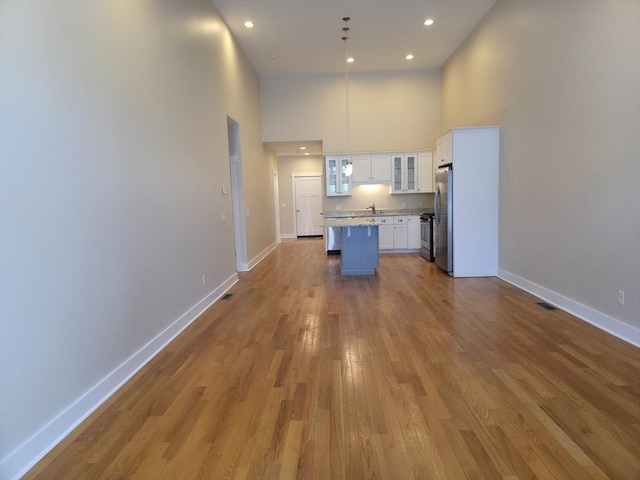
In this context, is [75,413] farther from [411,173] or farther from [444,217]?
[411,173]

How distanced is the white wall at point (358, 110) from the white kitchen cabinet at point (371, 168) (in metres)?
0.27

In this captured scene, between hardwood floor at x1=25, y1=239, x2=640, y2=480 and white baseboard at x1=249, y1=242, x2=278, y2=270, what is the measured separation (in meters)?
2.85

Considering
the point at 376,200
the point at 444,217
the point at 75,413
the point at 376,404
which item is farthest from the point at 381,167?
the point at 75,413

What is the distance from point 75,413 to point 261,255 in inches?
216

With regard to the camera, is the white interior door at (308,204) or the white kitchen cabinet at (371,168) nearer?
the white kitchen cabinet at (371,168)

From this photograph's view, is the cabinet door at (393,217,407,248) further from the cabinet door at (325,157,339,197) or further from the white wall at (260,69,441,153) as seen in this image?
the white wall at (260,69,441,153)

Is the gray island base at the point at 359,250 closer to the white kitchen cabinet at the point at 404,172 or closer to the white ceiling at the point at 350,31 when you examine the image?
the white kitchen cabinet at the point at 404,172

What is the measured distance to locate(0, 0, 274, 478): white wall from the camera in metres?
1.69

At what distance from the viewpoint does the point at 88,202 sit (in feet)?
7.21

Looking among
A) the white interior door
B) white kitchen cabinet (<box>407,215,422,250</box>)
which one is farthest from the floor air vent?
the white interior door

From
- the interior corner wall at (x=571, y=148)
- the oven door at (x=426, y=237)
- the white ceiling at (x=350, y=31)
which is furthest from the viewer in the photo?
the oven door at (x=426, y=237)

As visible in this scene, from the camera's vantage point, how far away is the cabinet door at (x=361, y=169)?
768 cm

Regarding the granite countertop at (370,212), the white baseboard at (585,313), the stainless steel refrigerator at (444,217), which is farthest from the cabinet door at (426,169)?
the white baseboard at (585,313)

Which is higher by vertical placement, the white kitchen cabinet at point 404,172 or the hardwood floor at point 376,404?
the white kitchen cabinet at point 404,172
